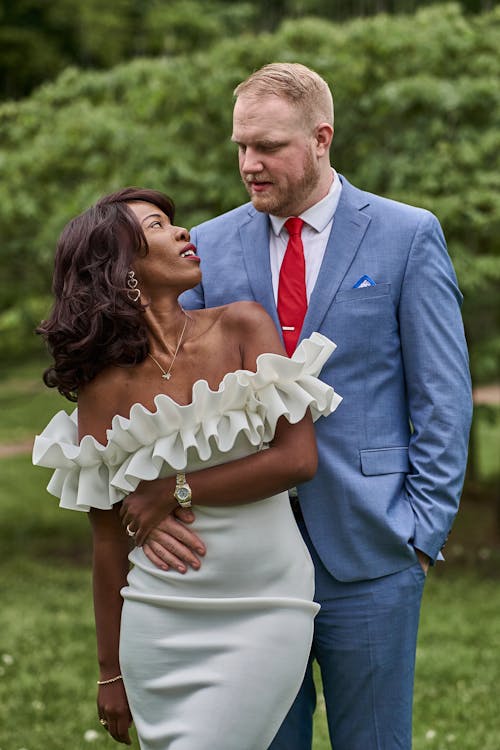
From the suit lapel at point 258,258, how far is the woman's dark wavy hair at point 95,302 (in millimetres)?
477

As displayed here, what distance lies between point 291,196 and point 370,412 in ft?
2.30

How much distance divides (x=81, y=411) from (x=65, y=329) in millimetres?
262

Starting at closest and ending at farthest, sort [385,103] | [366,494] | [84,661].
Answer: [366,494] < [84,661] < [385,103]

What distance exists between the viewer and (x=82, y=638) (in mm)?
8016

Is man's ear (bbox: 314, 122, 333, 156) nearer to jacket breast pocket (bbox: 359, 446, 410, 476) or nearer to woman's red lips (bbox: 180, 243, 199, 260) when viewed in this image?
woman's red lips (bbox: 180, 243, 199, 260)

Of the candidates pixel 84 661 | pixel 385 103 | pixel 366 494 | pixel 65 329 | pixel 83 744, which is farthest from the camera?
pixel 385 103

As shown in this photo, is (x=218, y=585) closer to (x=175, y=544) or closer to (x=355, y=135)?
(x=175, y=544)

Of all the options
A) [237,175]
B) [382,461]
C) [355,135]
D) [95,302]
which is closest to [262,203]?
[95,302]

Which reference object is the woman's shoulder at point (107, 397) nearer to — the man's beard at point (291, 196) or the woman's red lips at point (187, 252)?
the woman's red lips at point (187, 252)

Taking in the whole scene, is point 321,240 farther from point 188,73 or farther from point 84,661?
point 188,73

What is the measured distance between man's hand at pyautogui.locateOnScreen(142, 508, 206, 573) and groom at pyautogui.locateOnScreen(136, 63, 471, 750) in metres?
0.46

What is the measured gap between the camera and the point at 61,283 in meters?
3.31

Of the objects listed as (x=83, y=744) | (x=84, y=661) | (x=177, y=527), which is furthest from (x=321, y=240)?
(x=84, y=661)

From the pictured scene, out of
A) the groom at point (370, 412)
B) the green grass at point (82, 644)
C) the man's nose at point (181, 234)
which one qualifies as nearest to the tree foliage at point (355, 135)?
the green grass at point (82, 644)
